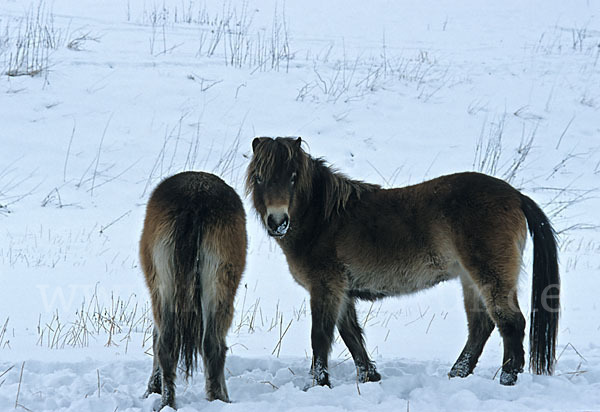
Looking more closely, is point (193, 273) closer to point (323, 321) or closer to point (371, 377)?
point (323, 321)

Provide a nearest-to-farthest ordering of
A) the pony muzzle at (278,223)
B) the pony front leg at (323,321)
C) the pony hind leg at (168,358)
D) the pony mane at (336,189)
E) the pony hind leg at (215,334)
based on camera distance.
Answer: the pony hind leg at (168,358), the pony hind leg at (215,334), the pony muzzle at (278,223), the pony front leg at (323,321), the pony mane at (336,189)

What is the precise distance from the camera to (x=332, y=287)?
4.73 meters

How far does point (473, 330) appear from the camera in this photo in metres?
4.88

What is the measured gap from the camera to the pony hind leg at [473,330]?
15.6 ft

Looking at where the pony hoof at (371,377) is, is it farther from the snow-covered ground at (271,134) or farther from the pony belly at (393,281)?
the pony belly at (393,281)

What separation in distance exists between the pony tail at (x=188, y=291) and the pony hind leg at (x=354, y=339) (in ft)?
4.64

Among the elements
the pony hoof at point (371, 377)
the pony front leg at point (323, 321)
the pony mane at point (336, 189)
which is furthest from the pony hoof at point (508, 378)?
the pony mane at point (336, 189)

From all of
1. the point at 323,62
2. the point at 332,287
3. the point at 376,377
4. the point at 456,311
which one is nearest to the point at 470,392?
the point at 376,377

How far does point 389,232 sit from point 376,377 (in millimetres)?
1109

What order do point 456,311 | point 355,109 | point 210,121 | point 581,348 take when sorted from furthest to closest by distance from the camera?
point 355,109 → point 210,121 → point 456,311 → point 581,348

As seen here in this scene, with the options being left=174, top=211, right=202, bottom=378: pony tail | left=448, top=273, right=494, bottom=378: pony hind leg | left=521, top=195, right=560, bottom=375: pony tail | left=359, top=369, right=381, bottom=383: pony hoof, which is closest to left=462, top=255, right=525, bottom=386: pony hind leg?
left=521, top=195, right=560, bottom=375: pony tail

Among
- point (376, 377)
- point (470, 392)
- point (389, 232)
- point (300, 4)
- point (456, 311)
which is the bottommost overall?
point (456, 311)

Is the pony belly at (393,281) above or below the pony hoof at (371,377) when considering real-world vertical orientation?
above

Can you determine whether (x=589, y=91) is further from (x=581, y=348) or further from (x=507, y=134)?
Result: (x=581, y=348)
